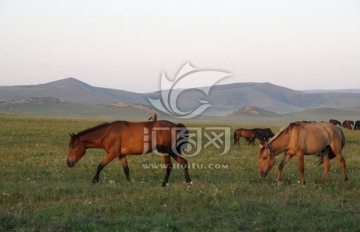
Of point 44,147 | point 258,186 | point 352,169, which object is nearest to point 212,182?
point 258,186

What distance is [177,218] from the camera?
8.32 m

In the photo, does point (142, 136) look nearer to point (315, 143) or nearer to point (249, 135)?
point (315, 143)

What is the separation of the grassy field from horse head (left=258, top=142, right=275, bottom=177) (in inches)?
10.6

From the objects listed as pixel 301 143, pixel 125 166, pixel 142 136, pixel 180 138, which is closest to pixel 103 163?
pixel 125 166

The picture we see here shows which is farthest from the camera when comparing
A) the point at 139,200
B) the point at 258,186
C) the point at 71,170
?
the point at 71,170

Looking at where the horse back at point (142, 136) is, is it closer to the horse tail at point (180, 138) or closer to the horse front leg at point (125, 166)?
the horse tail at point (180, 138)

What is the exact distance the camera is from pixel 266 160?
41.4 ft

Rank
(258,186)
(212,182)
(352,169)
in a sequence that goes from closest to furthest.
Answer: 1. (258,186)
2. (212,182)
3. (352,169)

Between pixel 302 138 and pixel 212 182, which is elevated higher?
pixel 302 138

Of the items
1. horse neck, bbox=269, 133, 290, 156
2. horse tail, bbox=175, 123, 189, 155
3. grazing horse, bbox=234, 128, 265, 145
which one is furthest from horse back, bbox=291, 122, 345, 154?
grazing horse, bbox=234, 128, 265, 145

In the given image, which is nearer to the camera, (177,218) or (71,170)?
(177,218)

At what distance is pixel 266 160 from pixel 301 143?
1.09m

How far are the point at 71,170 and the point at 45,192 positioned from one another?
3.66m

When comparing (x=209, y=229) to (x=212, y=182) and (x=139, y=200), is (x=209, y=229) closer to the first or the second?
(x=139, y=200)
